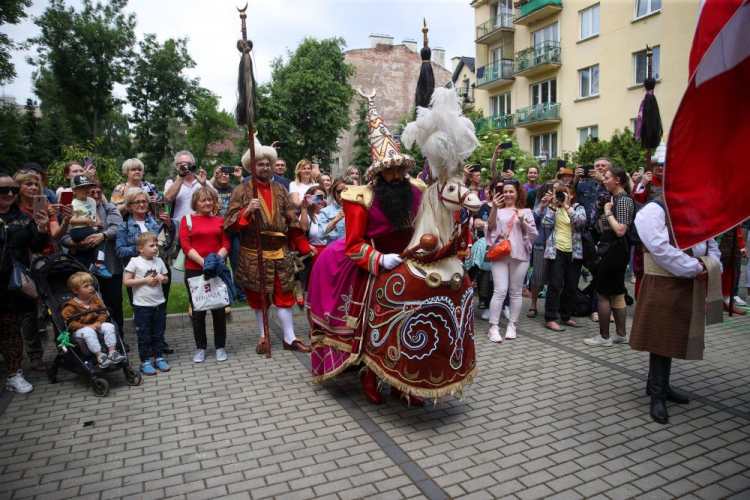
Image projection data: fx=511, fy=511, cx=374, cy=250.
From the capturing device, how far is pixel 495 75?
92.6ft

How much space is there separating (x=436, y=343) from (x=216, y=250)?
309 cm

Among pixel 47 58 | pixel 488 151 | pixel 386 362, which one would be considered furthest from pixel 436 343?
pixel 47 58

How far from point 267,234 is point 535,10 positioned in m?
23.6

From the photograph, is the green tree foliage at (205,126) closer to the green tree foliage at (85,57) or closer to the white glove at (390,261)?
the green tree foliage at (85,57)

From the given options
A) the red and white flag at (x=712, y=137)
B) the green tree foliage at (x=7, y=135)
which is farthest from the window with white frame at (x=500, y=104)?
the red and white flag at (x=712, y=137)

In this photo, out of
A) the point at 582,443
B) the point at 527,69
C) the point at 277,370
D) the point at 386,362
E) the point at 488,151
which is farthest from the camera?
the point at 527,69

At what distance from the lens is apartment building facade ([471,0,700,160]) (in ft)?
63.1

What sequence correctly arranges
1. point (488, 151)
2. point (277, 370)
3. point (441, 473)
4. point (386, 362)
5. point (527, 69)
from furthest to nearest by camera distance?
point (527, 69), point (488, 151), point (277, 370), point (386, 362), point (441, 473)

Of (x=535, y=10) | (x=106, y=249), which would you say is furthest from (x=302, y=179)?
(x=535, y=10)

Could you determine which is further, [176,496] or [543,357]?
[543,357]

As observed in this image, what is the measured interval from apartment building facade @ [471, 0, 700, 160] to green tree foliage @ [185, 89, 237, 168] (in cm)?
2084

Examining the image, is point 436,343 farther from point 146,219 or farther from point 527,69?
point 527,69

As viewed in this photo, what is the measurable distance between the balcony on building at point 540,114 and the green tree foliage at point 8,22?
23.4 m

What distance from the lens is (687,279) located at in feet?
13.5
